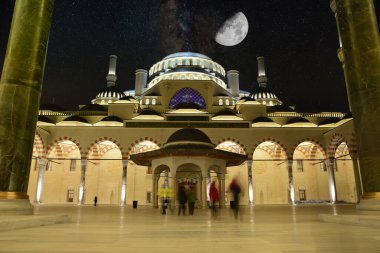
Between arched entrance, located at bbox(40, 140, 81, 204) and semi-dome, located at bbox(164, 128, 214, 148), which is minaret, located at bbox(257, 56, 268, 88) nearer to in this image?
semi-dome, located at bbox(164, 128, 214, 148)

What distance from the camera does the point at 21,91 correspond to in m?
5.84

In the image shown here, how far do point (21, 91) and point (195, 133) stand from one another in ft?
35.3

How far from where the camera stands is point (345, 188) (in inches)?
954

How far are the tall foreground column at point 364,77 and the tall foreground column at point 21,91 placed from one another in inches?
267

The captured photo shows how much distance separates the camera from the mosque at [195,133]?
21.2 meters

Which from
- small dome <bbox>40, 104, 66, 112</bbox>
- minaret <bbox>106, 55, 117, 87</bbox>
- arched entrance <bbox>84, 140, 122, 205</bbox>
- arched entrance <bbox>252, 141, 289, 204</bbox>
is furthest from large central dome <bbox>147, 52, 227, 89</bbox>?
arched entrance <bbox>252, 141, 289, 204</bbox>

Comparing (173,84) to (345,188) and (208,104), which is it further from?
(345,188)

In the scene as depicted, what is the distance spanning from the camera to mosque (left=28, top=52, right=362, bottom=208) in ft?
69.6

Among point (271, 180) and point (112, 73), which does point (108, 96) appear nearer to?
point (112, 73)

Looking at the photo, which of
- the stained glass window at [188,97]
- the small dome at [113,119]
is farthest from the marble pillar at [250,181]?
the small dome at [113,119]

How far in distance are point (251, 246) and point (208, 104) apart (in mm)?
25523

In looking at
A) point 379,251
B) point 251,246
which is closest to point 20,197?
point 251,246

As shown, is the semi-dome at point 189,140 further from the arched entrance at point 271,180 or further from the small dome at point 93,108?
the small dome at point 93,108

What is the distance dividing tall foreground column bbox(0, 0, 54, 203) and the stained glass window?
2186 cm
